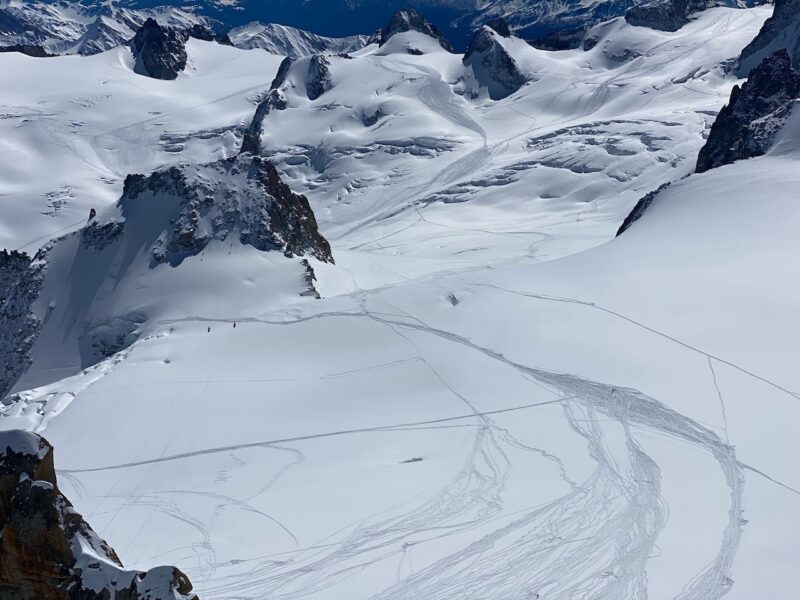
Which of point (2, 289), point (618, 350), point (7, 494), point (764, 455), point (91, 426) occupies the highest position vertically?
point (7, 494)

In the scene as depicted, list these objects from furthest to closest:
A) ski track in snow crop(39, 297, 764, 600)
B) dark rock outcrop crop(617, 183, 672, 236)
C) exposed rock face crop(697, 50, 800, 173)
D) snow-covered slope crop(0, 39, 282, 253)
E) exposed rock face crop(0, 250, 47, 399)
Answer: snow-covered slope crop(0, 39, 282, 253), exposed rock face crop(697, 50, 800, 173), dark rock outcrop crop(617, 183, 672, 236), exposed rock face crop(0, 250, 47, 399), ski track in snow crop(39, 297, 764, 600)

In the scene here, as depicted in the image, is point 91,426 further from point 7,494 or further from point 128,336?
point 7,494

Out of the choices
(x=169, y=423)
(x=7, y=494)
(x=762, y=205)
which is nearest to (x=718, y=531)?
(x=7, y=494)

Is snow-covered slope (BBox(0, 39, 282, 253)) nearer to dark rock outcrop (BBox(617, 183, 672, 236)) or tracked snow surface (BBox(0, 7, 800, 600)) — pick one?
tracked snow surface (BBox(0, 7, 800, 600))

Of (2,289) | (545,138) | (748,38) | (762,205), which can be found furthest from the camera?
(748,38)

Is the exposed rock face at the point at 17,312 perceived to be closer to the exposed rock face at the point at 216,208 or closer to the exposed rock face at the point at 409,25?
the exposed rock face at the point at 216,208

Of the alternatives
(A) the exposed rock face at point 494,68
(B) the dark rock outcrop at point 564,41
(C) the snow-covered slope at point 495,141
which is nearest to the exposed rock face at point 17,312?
(C) the snow-covered slope at point 495,141

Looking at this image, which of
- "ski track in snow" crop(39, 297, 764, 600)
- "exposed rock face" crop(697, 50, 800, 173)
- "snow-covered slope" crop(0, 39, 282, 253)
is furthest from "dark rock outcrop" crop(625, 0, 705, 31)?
"ski track in snow" crop(39, 297, 764, 600)
